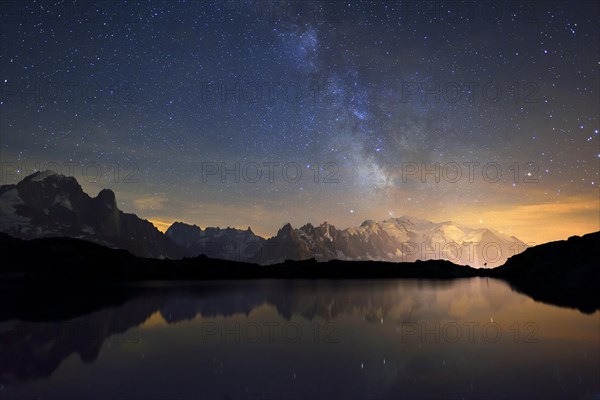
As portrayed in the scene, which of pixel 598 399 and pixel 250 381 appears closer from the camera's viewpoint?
pixel 598 399

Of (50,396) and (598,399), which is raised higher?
(598,399)

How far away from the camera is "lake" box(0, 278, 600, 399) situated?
15844 millimetres

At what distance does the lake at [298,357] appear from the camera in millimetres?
15844

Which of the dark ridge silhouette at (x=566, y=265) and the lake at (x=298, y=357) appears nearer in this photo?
the lake at (x=298, y=357)

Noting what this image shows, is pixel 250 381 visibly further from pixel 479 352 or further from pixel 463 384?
pixel 479 352

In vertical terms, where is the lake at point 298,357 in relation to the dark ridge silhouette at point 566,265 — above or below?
below

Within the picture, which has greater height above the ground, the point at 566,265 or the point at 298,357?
the point at 566,265

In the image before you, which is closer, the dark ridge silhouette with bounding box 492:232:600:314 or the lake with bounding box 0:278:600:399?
the lake with bounding box 0:278:600:399

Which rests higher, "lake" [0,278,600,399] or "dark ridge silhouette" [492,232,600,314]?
"dark ridge silhouette" [492,232,600,314]

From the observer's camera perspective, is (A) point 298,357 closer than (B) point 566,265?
Yes

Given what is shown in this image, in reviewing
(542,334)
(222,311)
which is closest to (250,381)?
(542,334)

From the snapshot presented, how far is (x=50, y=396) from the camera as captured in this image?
14891mm

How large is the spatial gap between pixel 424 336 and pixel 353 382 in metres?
13.4

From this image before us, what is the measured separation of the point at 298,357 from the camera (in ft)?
70.8
